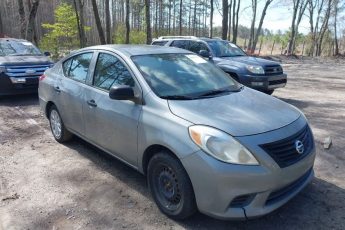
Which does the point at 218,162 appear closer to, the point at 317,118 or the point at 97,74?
the point at 97,74

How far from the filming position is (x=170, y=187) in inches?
143

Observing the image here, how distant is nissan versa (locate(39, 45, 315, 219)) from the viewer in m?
3.19

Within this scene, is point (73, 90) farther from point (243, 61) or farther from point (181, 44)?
point (181, 44)

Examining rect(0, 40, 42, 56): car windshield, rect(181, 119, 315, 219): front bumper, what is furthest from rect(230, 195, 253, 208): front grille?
rect(0, 40, 42, 56): car windshield

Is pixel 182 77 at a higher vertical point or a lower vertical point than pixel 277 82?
higher

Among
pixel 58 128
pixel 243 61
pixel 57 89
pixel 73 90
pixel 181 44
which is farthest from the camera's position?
pixel 181 44

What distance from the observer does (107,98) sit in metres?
4.43

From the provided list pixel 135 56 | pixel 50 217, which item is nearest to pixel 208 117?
pixel 135 56

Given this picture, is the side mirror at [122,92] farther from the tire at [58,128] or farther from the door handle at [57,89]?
the tire at [58,128]

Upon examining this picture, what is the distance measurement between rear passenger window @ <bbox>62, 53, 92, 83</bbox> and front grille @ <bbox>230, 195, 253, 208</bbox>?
2810 millimetres

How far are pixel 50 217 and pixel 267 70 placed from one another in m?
7.07

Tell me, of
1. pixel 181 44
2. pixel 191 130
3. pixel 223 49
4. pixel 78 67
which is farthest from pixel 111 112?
pixel 181 44

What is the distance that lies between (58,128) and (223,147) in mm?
3650

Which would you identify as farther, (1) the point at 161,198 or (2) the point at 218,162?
(1) the point at 161,198
